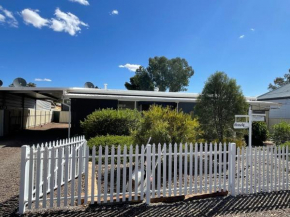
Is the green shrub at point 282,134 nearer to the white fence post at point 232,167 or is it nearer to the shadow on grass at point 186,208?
the shadow on grass at point 186,208

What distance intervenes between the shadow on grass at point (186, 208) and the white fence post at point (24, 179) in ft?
0.68

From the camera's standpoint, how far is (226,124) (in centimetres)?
814

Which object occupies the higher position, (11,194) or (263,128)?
(263,128)

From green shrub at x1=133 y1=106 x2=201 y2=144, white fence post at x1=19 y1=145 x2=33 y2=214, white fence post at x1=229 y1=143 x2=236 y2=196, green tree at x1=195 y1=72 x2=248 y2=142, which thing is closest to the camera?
white fence post at x1=19 y1=145 x2=33 y2=214

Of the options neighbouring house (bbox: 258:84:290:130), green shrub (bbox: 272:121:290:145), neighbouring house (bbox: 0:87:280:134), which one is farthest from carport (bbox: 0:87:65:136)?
neighbouring house (bbox: 258:84:290:130)

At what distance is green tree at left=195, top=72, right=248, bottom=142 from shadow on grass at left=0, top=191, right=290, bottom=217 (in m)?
3.72

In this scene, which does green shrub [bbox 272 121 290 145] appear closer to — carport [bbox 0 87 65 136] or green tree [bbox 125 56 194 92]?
carport [bbox 0 87 65 136]

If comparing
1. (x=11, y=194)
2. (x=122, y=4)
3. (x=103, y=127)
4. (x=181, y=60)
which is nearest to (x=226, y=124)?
(x=103, y=127)

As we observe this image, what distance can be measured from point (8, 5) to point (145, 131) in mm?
10661

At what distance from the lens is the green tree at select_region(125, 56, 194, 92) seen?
4388 cm

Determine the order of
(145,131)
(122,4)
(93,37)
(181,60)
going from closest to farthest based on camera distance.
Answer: (145,131)
(122,4)
(93,37)
(181,60)

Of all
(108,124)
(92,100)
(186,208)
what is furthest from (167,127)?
(92,100)

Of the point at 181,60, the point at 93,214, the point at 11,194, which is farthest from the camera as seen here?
the point at 181,60

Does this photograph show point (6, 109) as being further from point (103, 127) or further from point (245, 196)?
point (245, 196)
